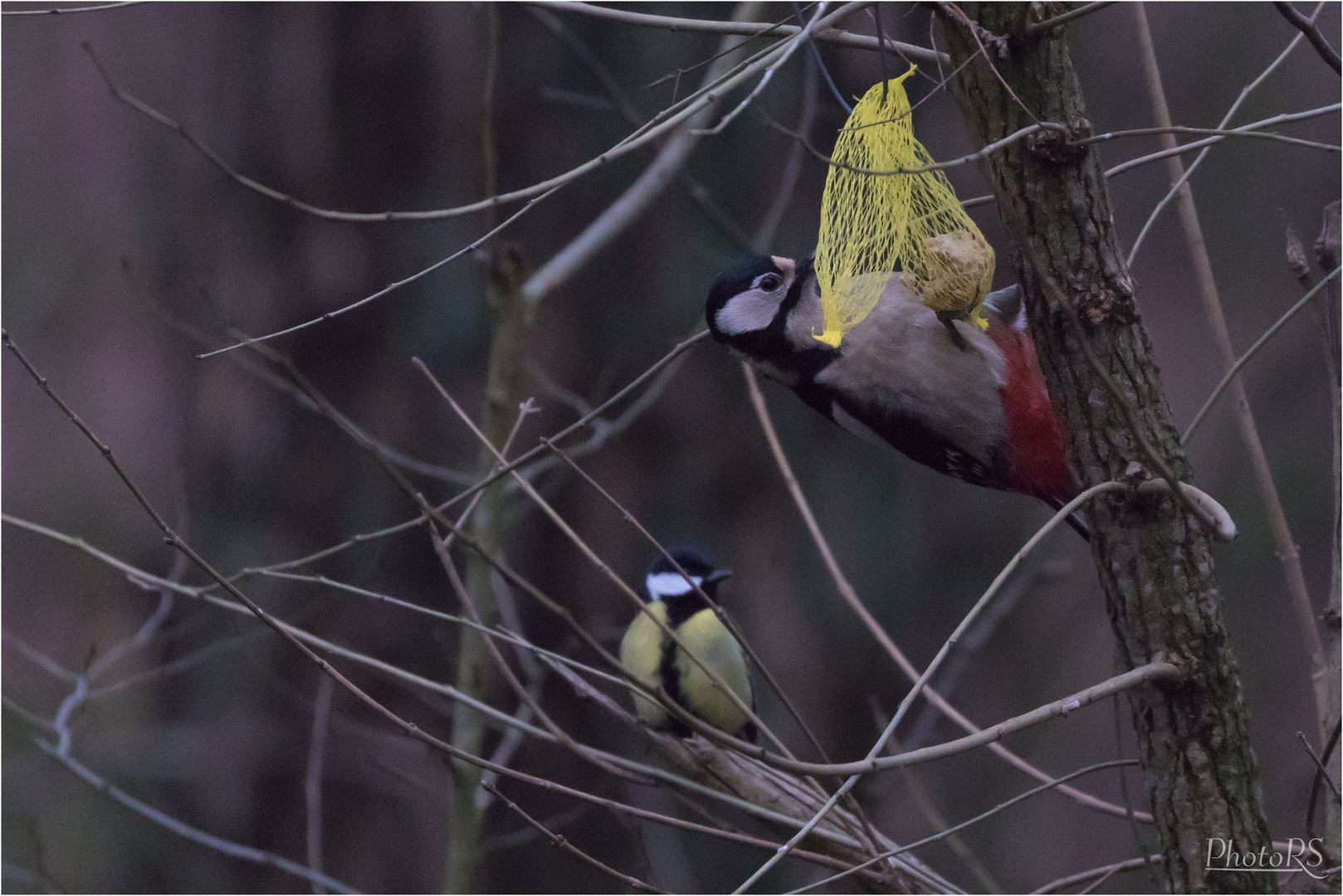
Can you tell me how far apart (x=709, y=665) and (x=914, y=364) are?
1.16m

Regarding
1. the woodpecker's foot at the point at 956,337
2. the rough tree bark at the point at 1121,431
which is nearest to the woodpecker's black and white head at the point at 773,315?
the woodpecker's foot at the point at 956,337

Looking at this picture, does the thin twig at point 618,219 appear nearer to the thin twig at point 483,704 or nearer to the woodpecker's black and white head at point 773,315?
the woodpecker's black and white head at point 773,315

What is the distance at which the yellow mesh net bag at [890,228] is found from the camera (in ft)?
2.78

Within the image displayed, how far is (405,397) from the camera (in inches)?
108

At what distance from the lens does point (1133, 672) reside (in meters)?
0.79

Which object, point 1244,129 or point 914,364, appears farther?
point 914,364

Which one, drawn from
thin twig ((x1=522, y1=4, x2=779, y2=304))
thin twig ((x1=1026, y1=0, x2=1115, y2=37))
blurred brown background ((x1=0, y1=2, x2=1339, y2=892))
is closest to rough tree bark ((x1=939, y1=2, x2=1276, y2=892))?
thin twig ((x1=1026, y1=0, x2=1115, y2=37))

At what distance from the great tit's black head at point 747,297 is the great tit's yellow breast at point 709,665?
1124mm

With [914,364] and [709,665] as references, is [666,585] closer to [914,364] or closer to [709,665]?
[709,665]

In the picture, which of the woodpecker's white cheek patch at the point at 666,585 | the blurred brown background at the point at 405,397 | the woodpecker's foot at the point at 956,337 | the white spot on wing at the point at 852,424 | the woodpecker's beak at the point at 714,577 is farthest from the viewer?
the blurred brown background at the point at 405,397

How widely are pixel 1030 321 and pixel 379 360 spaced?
2145 millimetres

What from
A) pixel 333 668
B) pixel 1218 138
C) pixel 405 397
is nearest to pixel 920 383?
pixel 1218 138

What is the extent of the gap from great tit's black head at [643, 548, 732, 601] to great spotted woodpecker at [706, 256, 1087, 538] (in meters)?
0.94

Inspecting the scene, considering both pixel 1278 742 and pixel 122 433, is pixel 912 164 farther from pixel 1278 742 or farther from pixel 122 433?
pixel 1278 742
